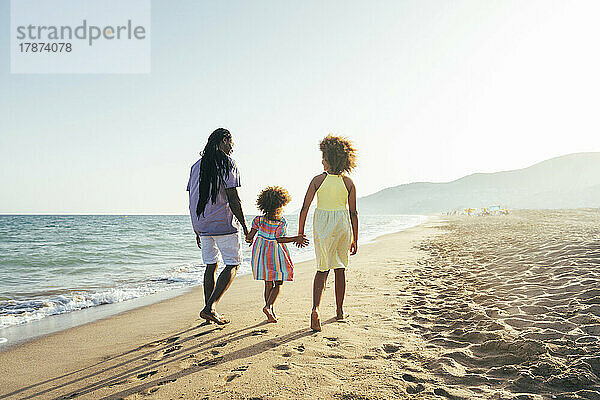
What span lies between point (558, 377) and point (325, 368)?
4.89 feet

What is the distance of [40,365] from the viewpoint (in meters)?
3.13

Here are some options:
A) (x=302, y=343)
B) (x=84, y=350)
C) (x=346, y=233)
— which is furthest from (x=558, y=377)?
(x=84, y=350)

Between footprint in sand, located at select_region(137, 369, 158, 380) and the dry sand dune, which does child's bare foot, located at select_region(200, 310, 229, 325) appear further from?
the dry sand dune

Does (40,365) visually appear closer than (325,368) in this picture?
No

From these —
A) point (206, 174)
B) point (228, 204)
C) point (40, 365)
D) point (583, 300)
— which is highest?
point (206, 174)

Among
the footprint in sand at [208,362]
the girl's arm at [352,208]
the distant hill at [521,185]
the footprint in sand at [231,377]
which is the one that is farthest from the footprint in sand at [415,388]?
the distant hill at [521,185]

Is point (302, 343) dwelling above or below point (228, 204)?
below

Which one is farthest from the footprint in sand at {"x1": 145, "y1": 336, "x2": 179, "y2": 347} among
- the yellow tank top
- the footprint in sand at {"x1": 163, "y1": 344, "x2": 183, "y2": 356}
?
the yellow tank top

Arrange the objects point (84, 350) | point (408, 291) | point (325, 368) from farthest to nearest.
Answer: point (408, 291)
point (84, 350)
point (325, 368)

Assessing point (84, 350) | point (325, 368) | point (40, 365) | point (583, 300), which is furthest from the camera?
point (583, 300)

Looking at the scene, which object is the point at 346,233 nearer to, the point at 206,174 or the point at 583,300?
the point at 206,174

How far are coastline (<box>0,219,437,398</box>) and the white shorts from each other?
69 centimetres

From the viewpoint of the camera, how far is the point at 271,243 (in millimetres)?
4047

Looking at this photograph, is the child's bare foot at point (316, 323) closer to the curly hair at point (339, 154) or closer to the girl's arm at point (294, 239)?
the girl's arm at point (294, 239)
